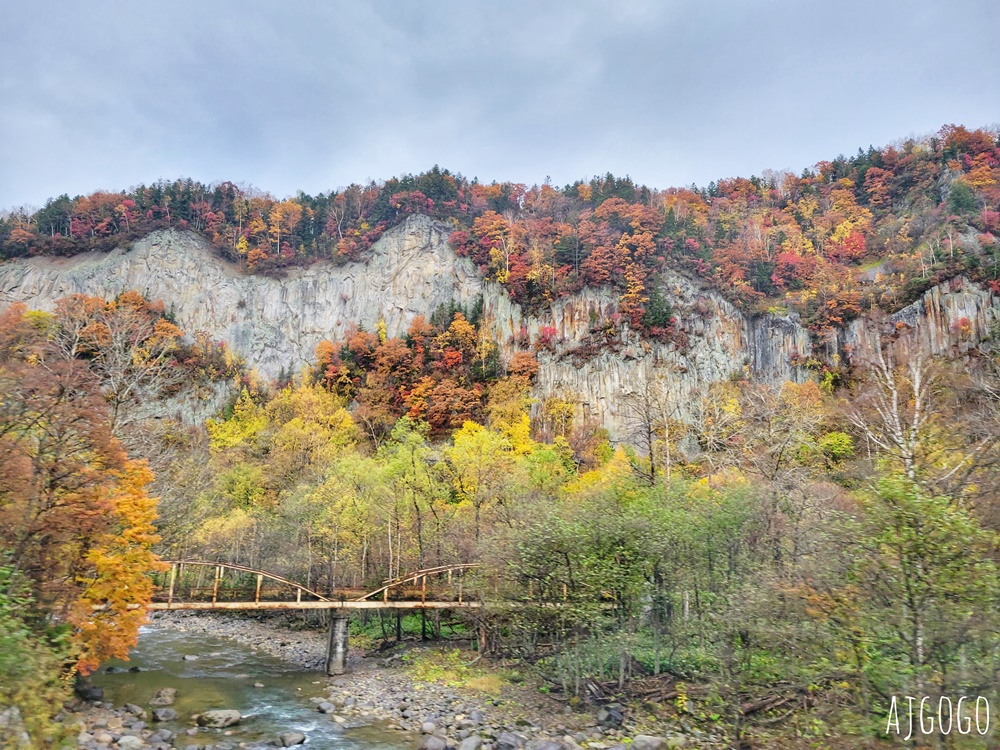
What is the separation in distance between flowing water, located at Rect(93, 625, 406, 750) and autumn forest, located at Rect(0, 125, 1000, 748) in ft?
14.6

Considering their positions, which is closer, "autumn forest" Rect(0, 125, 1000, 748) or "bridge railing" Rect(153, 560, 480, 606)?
"autumn forest" Rect(0, 125, 1000, 748)

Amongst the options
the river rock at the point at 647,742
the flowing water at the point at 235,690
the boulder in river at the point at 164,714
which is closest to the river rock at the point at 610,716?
the river rock at the point at 647,742

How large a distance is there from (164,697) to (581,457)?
37.8 metres

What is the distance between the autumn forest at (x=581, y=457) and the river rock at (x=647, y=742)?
5.87 feet

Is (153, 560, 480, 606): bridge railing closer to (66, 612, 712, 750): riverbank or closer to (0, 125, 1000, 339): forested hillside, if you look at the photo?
(66, 612, 712, 750): riverbank

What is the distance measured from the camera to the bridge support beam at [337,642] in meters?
23.8

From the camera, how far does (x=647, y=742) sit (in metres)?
13.9

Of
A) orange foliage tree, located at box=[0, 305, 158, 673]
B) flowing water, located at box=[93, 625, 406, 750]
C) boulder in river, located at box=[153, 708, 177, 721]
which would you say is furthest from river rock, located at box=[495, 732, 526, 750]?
orange foliage tree, located at box=[0, 305, 158, 673]

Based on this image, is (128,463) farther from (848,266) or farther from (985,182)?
(985,182)

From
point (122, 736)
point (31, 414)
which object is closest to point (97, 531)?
point (31, 414)

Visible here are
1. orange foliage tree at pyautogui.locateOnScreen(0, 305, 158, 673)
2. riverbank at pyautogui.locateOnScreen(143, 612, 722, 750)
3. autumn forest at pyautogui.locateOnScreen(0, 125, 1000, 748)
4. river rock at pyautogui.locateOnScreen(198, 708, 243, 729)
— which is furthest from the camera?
river rock at pyautogui.locateOnScreen(198, 708, 243, 729)

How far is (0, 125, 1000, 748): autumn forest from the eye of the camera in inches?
407

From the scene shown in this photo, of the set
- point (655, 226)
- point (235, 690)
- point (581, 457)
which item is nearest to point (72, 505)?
point (235, 690)

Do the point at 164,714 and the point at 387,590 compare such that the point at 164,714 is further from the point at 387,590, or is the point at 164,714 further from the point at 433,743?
the point at 387,590
